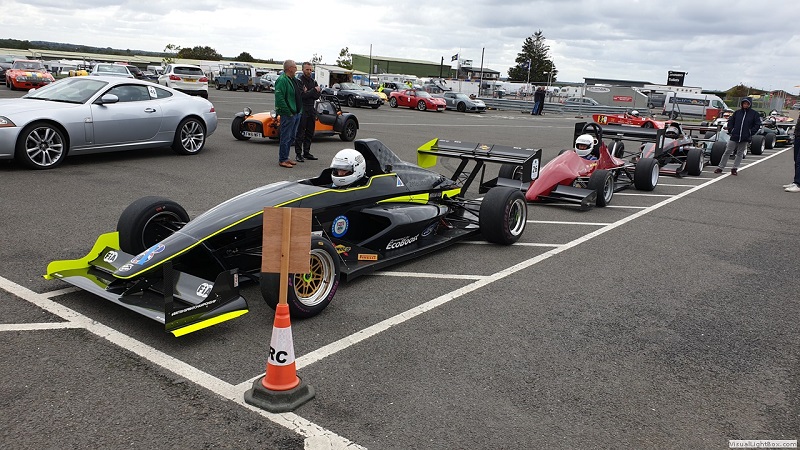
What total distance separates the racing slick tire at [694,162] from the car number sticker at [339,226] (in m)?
10.3

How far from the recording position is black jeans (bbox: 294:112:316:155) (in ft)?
37.9

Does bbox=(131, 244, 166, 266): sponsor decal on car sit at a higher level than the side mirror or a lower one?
lower

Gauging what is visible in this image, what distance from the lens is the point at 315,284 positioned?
446cm

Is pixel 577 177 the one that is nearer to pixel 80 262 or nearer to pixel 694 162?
pixel 694 162

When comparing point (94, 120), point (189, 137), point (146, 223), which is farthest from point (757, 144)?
point (146, 223)

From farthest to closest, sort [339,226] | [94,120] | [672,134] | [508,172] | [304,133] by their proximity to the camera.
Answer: [672,134] < [304,133] < [94,120] < [508,172] < [339,226]

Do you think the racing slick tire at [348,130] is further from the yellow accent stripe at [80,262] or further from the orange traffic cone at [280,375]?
the orange traffic cone at [280,375]

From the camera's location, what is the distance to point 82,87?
32.4ft

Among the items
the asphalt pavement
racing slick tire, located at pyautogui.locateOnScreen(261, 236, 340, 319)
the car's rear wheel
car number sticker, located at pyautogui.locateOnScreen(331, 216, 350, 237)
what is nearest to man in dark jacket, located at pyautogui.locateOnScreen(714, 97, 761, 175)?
the asphalt pavement

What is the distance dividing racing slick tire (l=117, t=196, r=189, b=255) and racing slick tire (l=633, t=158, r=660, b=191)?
26.9 ft

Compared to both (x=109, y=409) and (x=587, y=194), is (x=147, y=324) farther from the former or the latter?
(x=587, y=194)

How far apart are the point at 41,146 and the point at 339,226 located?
6.37 meters

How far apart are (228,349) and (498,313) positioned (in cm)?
205

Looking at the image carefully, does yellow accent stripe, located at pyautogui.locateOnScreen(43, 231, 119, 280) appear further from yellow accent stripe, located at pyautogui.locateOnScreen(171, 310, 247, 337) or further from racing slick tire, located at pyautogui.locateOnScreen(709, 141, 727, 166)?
racing slick tire, located at pyautogui.locateOnScreen(709, 141, 727, 166)
